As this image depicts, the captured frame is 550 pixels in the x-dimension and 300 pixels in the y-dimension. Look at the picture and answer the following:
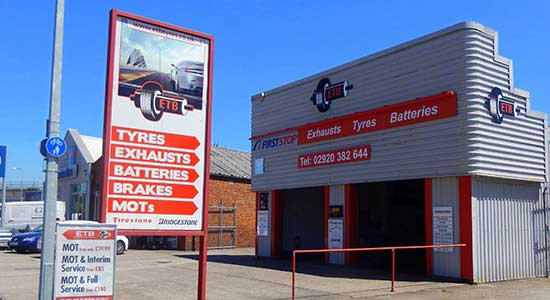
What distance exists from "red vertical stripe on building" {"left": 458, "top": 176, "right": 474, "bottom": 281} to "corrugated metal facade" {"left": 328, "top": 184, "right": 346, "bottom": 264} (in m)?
4.91

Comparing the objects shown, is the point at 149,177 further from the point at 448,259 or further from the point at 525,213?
the point at 525,213

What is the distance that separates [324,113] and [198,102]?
1159cm

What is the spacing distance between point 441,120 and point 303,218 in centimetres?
1016

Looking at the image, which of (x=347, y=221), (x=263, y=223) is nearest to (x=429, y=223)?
(x=347, y=221)

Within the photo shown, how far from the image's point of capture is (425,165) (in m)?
16.5

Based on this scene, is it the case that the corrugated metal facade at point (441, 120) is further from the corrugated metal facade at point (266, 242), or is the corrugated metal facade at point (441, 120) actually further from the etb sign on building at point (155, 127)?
the etb sign on building at point (155, 127)

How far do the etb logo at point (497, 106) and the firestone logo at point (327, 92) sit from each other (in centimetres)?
499

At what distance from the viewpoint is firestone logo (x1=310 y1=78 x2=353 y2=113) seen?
19.9m

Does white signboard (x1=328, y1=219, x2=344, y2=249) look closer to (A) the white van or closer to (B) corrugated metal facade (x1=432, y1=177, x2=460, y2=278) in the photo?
(B) corrugated metal facade (x1=432, y1=177, x2=460, y2=278)

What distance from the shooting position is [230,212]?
31969mm

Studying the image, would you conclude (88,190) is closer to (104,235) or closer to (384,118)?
(384,118)

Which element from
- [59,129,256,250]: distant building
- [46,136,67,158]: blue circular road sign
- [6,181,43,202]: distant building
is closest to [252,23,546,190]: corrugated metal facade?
[46,136,67,158]: blue circular road sign

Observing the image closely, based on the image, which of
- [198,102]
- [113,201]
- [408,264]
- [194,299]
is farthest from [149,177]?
[408,264]

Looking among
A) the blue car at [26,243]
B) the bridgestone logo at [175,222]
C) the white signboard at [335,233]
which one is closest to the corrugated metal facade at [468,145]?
the white signboard at [335,233]
